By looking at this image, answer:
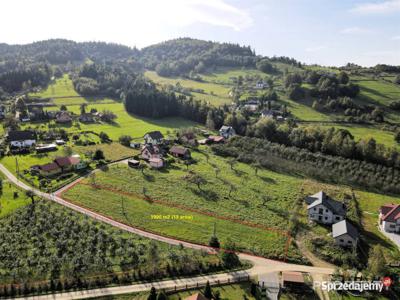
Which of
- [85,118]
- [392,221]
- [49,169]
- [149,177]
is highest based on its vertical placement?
[85,118]

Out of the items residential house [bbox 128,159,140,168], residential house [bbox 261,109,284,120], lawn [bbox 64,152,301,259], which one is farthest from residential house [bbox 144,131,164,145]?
residential house [bbox 261,109,284,120]

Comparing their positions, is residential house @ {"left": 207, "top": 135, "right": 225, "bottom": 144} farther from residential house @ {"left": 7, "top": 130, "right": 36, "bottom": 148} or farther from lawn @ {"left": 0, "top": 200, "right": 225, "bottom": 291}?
lawn @ {"left": 0, "top": 200, "right": 225, "bottom": 291}

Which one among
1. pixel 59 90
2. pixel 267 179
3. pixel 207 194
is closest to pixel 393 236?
pixel 267 179

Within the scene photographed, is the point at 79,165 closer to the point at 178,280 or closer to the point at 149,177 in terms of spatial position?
the point at 149,177

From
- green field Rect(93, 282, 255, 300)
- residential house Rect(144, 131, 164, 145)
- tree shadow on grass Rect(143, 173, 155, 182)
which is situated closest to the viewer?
green field Rect(93, 282, 255, 300)

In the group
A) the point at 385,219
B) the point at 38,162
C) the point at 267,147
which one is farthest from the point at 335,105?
the point at 38,162

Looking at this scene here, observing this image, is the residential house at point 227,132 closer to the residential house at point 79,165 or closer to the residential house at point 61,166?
the residential house at point 79,165

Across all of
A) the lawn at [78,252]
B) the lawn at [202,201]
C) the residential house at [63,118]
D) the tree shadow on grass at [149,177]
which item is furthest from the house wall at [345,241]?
the residential house at [63,118]
